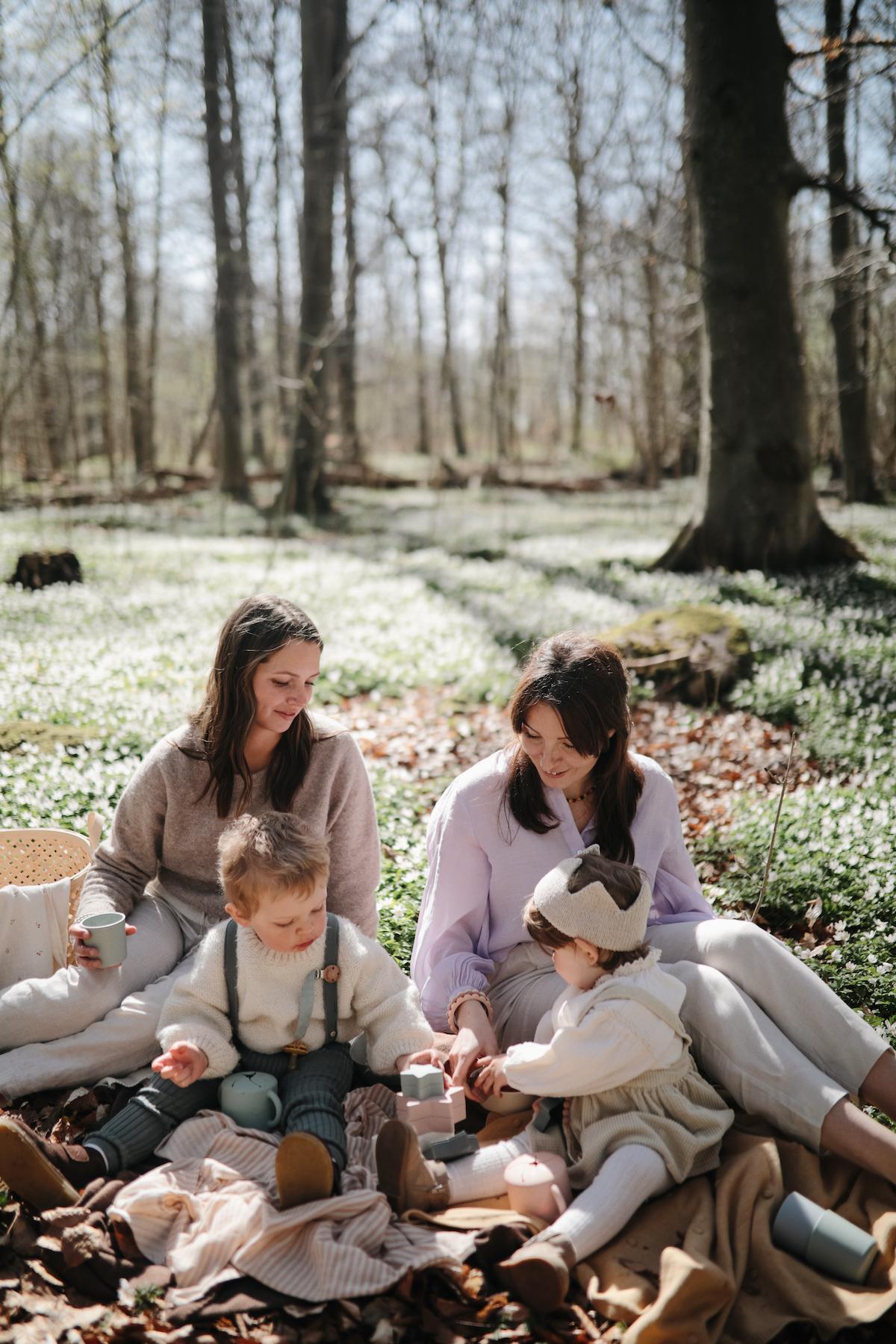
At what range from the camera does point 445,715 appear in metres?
7.54

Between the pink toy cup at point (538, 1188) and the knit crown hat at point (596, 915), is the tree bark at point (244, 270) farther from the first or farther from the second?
the pink toy cup at point (538, 1188)

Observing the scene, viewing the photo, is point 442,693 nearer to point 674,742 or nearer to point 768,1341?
point 674,742

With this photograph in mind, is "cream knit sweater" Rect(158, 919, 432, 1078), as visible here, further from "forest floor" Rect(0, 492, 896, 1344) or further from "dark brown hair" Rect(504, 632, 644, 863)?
"dark brown hair" Rect(504, 632, 644, 863)

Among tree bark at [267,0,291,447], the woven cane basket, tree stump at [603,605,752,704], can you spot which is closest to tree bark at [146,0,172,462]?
tree bark at [267,0,291,447]

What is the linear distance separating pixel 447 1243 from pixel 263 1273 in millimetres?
474

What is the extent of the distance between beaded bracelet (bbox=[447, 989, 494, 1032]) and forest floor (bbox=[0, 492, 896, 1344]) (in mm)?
816

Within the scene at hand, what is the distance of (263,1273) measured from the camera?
2.53 metres

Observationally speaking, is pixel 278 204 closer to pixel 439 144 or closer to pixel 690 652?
pixel 439 144

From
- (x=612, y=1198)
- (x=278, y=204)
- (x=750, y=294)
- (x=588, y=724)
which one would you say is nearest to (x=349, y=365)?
(x=278, y=204)

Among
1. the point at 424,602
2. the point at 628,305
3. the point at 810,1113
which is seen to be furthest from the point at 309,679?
the point at 628,305

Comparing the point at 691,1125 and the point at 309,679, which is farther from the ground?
the point at 309,679

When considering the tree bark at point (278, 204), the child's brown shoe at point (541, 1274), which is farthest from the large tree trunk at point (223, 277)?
the child's brown shoe at point (541, 1274)

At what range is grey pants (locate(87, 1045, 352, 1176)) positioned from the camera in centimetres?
290

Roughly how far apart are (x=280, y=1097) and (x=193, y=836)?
99cm
